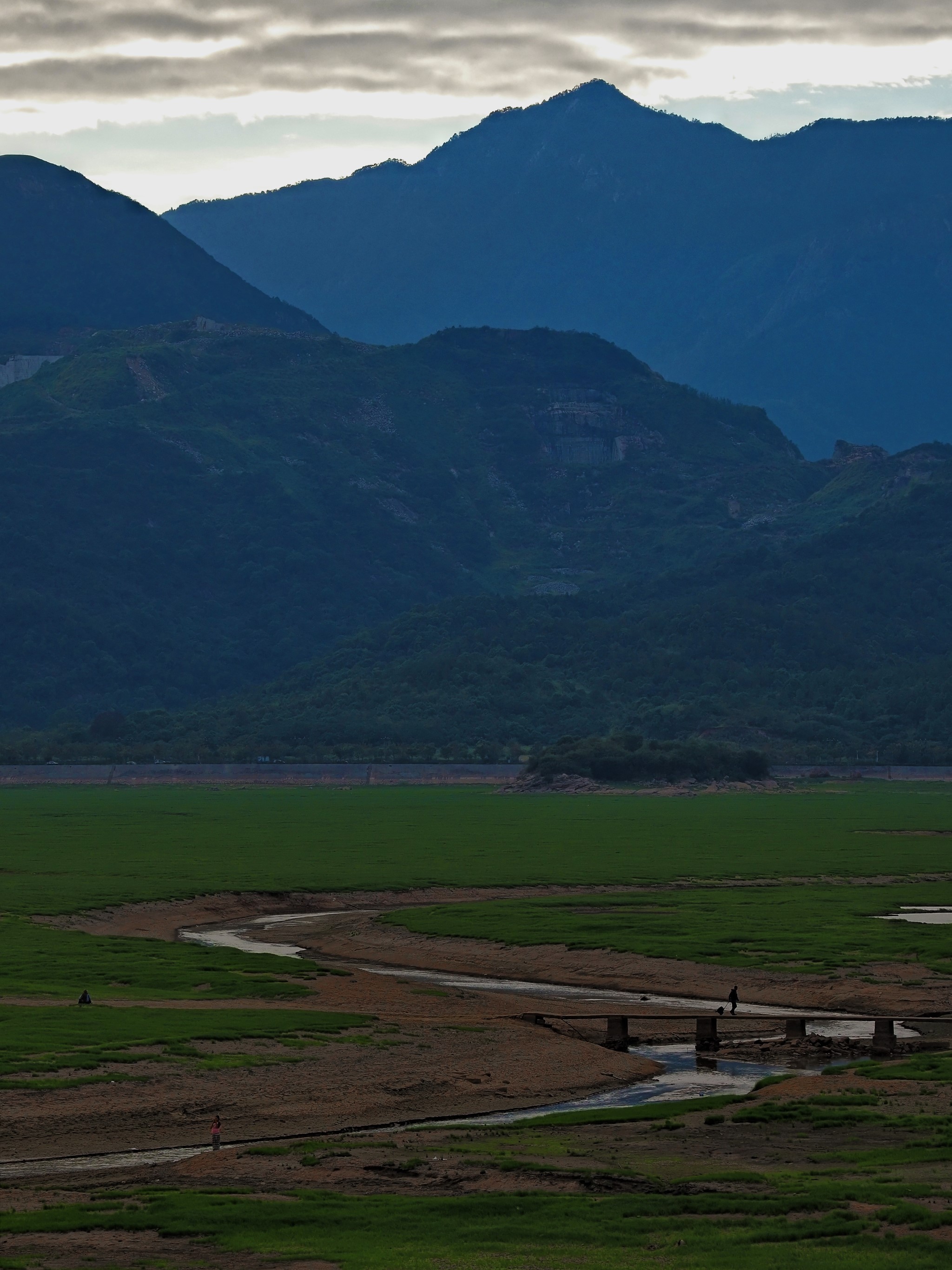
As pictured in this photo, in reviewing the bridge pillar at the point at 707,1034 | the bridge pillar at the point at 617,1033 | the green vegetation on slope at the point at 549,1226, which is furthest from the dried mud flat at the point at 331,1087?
the green vegetation on slope at the point at 549,1226

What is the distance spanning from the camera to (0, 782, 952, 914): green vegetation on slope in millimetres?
95188

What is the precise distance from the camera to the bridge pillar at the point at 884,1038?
46469mm

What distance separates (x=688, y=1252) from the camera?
28062 mm

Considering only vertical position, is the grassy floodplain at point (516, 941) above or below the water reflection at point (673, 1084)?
above

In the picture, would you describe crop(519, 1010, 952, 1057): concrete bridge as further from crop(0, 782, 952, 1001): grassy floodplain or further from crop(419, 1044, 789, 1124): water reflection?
crop(0, 782, 952, 1001): grassy floodplain

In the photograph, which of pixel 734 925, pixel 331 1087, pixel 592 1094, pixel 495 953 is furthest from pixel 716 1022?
pixel 734 925

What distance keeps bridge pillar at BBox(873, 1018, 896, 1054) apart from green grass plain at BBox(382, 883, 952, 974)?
1325 cm

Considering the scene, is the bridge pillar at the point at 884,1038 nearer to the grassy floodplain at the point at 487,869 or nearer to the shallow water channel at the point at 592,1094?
the shallow water channel at the point at 592,1094

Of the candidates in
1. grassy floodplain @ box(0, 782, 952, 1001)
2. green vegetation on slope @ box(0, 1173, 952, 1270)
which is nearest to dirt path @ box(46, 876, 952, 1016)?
grassy floodplain @ box(0, 782, 952, 1001)

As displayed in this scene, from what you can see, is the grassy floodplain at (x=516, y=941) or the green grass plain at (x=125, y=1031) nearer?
the grassy floodplain at (x=516, y=941)

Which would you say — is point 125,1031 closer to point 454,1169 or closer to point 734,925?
point 454,1169

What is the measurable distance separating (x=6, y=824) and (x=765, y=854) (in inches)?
2408

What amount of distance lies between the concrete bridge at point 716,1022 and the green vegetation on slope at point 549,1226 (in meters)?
15.2

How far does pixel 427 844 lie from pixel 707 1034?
73.9 metres
